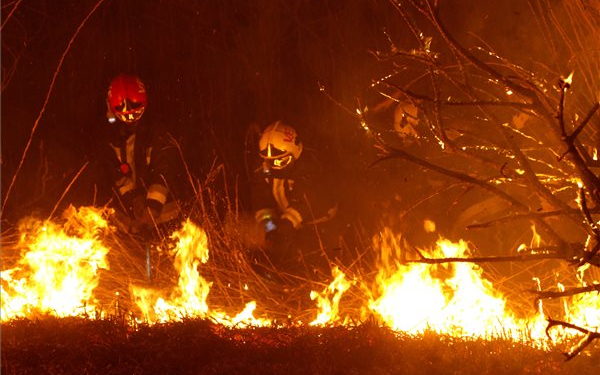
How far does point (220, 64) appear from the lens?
1305 centimetres

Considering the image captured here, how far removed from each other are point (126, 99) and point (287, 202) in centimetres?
281

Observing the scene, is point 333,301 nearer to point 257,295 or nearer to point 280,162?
point 257,295

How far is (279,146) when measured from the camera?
1003 cm

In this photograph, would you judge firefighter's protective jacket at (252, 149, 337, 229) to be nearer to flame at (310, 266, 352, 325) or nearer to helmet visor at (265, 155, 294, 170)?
helmet visor at (265, 155, 294, 170)

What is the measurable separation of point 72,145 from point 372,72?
19.8ft

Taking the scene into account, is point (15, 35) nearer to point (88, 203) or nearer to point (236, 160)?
point (88, 203)

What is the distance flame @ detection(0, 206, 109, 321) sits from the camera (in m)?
7.43

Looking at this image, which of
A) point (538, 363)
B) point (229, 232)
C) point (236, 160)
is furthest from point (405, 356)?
point (236, 160)

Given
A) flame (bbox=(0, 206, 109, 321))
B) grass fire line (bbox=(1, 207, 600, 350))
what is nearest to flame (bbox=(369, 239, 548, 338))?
grass fire line (bbox=(1, 207, 600, 350))

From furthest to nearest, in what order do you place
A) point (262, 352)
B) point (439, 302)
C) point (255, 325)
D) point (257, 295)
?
point (257, 295) < point (439, 302) < point (255, 325) < point (262, 352)

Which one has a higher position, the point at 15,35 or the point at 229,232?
the point at 15,35

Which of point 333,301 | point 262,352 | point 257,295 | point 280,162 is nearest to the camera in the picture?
point 262,352

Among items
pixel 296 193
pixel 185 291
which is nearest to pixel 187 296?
pixel 185 291

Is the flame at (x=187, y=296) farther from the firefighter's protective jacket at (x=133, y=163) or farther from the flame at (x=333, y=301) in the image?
the firefighter's protective jacket at (x=133, y=163)
